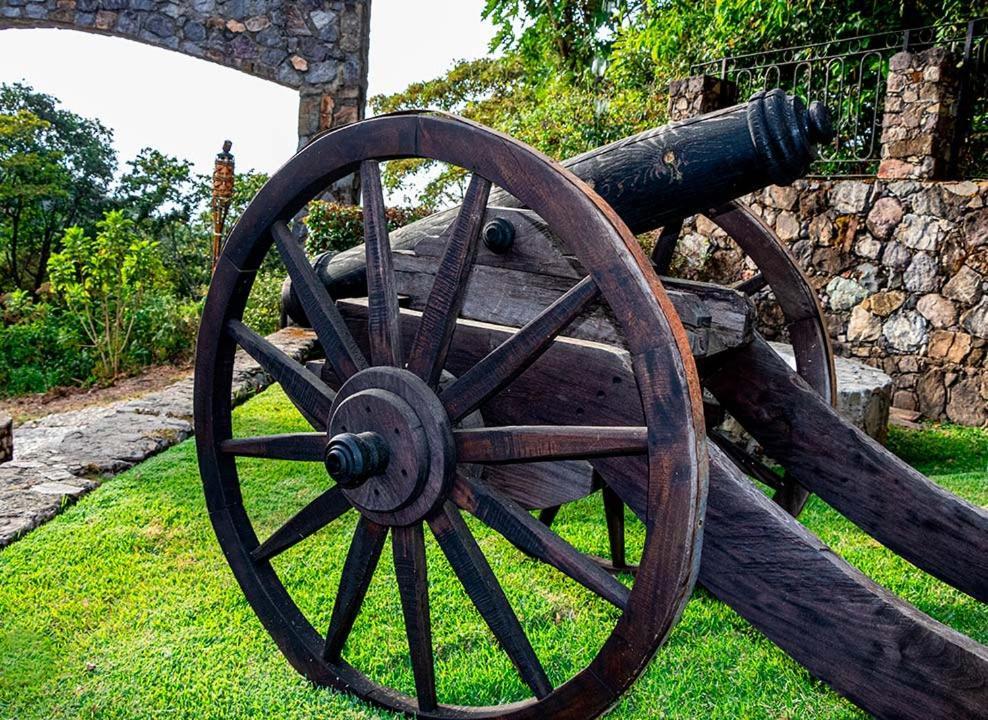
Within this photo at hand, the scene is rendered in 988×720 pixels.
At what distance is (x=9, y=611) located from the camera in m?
2.83

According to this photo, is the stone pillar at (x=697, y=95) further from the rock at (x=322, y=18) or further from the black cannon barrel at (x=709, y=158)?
the black cannon barrel at (x=709, y=158)

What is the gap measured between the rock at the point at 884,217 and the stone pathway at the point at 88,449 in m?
4.29

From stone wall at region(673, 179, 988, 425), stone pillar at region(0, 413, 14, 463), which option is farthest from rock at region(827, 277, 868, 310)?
stone pillar at region(0, 413, 14, 463)

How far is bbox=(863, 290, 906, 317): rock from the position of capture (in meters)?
6.43

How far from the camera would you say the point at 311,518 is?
2.20 metres

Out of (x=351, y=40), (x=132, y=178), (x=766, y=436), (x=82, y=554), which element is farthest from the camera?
(x=132, y=178)

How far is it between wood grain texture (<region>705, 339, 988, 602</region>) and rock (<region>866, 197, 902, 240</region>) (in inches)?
174

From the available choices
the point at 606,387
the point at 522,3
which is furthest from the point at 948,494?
the point at 522,3

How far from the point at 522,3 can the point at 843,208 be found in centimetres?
724

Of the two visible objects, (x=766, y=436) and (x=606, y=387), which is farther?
(x=766, y=436)

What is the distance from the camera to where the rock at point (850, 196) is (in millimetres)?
6594

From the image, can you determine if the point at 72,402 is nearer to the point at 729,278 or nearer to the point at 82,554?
the point at 82,554

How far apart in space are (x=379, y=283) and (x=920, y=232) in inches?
214

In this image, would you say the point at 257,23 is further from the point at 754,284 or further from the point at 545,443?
the point at 545,443
